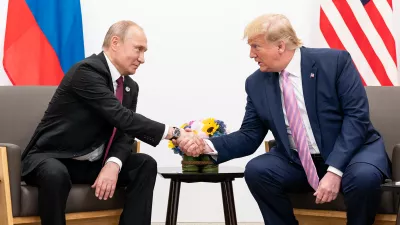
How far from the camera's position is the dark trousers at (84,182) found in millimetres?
3266

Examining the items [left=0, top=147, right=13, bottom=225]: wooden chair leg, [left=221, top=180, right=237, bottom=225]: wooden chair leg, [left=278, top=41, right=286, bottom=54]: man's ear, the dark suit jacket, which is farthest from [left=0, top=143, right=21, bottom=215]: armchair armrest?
[left=278, top=41, right=286, bottom=54]: man's ear

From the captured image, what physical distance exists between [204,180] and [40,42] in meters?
1.81

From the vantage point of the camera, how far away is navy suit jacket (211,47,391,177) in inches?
131

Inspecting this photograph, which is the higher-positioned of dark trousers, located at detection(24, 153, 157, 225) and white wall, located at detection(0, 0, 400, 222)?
white wall, located at detection(0, 0, 400, 222)

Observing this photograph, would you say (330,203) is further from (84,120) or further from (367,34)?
(367,34)

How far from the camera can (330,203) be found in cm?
334

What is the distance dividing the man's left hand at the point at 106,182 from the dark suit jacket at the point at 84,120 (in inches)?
5.0

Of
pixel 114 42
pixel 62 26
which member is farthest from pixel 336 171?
pixel 62 26

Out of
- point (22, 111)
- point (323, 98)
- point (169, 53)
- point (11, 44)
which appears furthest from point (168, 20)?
point (323, 98)

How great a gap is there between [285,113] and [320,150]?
10.6 inches

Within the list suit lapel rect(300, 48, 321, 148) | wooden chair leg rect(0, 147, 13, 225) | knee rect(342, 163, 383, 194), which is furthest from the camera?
suit lapel rect(300, 48, 321, 148)

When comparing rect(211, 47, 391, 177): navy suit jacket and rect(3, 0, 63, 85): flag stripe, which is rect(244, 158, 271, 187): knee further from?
rect(3, 0, 63, 85): flag stripe

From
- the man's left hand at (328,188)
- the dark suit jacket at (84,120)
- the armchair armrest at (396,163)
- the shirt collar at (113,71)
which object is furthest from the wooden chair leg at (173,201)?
the armchair armrest at (396,163)

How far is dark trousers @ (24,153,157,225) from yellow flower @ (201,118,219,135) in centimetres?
36
